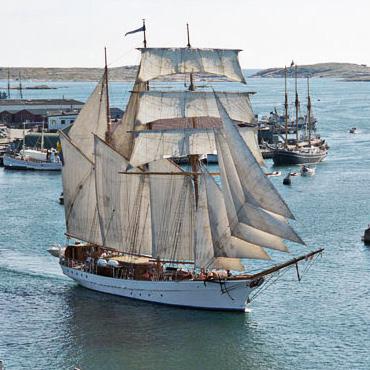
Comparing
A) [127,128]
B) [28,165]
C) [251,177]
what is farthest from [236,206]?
[28,165]

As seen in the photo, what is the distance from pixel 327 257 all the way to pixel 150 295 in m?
15.7

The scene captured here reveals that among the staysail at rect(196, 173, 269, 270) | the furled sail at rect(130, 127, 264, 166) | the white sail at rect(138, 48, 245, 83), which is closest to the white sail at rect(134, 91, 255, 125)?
the furled sail at rect(130, 127, 264, 166)

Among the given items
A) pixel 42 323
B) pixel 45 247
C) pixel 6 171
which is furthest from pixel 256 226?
pixel 6 171

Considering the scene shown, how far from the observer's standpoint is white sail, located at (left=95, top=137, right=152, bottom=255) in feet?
208

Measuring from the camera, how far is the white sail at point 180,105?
200ft

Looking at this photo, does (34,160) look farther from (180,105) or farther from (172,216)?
(180,105)

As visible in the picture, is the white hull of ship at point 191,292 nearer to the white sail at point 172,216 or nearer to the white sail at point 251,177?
the white sail at point 172,216

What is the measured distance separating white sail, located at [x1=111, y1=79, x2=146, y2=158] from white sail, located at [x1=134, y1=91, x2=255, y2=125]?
5.57ft

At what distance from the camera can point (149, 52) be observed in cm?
6203

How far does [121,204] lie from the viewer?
63969mm

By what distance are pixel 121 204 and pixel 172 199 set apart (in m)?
3.84

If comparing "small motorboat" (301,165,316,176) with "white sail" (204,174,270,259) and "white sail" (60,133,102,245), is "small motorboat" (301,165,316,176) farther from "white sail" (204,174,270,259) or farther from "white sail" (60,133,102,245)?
"white sail" (204,174,270,259)

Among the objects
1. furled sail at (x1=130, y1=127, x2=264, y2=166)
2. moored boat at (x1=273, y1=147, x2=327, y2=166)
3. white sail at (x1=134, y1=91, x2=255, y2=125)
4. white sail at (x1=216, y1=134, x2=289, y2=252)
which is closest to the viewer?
white sail at (x1=216, y1=134, x2=289, y2=252)

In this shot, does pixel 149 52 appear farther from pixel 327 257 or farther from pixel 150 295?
pixel 327 257
